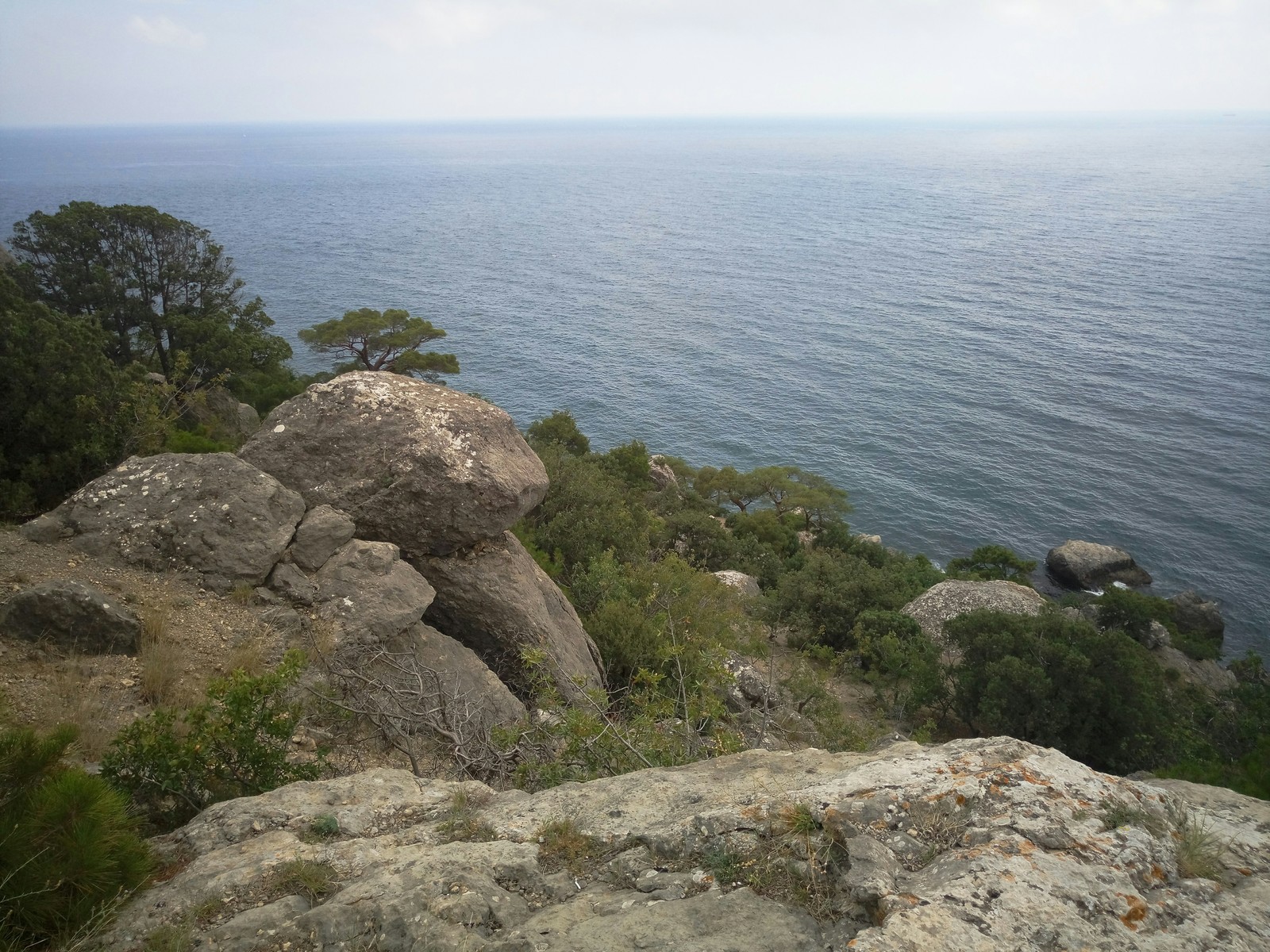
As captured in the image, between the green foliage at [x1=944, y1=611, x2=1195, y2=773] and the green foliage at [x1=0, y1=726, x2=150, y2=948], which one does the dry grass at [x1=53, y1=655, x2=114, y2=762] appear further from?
the green foliage at [x1=944, y1=611, x2=1195, y2=773]

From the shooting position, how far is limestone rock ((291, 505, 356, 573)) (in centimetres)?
1209

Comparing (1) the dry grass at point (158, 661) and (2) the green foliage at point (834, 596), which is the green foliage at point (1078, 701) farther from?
(1) the dry grass at point (158, 661)

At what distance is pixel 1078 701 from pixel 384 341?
35.2m

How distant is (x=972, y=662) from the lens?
23312 mm

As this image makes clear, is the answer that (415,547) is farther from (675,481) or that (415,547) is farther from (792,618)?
(675,481)

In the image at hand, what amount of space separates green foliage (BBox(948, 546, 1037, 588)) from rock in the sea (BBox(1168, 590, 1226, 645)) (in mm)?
6702

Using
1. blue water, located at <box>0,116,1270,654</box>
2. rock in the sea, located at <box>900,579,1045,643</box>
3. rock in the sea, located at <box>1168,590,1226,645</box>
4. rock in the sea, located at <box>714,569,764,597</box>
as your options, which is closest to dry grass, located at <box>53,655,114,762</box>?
rock in the sea, located at <box>714,569,764,597</box>

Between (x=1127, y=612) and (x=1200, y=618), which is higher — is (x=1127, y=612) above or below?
above

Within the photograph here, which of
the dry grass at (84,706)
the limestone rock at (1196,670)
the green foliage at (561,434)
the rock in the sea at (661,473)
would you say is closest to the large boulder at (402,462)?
the dry grass at (84,706)

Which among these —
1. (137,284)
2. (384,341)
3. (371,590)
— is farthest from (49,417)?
(384,341)

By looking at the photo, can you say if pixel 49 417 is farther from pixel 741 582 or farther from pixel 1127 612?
pixel 1127 612

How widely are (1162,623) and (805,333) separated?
4689 cm

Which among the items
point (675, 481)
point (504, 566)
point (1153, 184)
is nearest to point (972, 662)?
point (504, 566)

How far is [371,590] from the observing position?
11.8 metres
